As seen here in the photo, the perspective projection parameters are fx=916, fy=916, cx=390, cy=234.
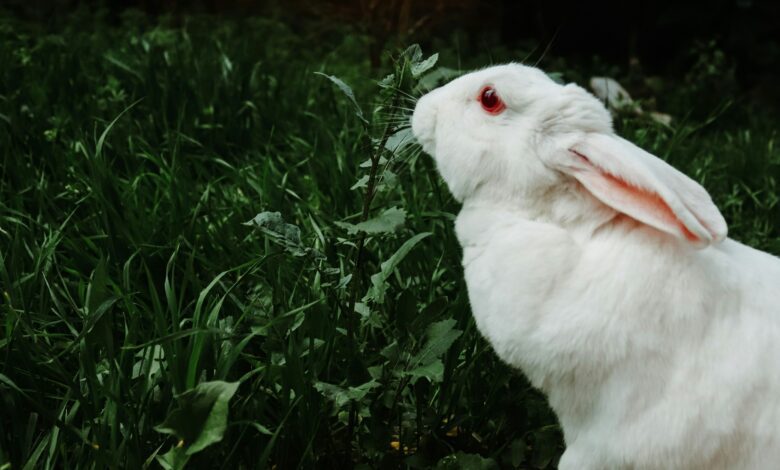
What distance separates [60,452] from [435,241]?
1252 millimetres

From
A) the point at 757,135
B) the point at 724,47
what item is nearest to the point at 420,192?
the point at 757,135

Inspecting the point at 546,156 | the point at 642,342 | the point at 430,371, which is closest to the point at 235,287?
the point at 430,371

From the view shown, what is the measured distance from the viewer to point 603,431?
1667 millimetres

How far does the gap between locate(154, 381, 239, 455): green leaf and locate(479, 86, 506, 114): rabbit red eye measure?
746mm

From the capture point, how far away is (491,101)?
1851 millimetres

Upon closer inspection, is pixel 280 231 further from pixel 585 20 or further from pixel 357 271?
pixel 585 20

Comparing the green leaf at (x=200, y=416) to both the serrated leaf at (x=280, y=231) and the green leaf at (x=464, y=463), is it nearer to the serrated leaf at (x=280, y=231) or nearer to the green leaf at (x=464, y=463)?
the serrated leaf at (x=280, y=231)

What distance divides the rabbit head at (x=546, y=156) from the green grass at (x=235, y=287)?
187 mm

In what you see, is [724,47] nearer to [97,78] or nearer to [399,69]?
[97,78]

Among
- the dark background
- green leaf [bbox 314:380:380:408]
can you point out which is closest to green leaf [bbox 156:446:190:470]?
green leaf [bbox 314:380:380:408]

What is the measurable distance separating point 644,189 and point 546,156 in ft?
0.76

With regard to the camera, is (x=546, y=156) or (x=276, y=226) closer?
(x=546, y=156)

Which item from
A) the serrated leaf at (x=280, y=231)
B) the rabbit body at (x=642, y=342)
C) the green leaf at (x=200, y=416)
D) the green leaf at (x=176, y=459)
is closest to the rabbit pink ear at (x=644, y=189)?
the rabbit body at (x=642, y=342)

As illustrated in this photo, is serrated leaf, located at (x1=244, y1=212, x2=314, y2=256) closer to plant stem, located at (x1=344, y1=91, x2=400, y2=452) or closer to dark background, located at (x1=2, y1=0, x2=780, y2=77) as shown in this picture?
plant stem, located at (x1=344, y1=91, x2=400, y2=452)
